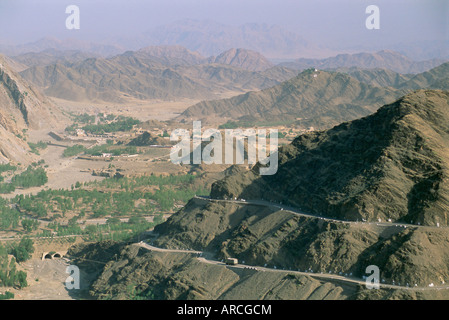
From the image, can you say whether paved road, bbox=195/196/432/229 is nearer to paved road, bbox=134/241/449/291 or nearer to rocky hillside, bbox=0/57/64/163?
paved road, bbox=134/241/449/291

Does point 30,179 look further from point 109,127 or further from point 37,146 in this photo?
point 109,127

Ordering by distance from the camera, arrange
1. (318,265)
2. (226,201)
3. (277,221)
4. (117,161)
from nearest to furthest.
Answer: (318,265)
(277,221)
(226,201)
(117,161)

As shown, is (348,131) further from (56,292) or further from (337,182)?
(56,292)

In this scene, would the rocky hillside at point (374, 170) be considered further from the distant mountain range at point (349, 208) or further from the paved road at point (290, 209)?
the paved road at point (290, 209)

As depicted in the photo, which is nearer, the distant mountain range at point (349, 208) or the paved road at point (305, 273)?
the paved road at point (305, 273)

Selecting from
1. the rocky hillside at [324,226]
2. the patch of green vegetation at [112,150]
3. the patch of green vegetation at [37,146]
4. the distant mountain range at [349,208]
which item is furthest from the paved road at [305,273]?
the patch of green vegetation at [37,146]

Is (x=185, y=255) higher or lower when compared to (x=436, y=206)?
lower


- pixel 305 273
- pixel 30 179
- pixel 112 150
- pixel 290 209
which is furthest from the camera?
pixel 112 150

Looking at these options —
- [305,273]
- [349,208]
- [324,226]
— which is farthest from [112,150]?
[305,273]

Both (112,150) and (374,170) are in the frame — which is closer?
(374,170)

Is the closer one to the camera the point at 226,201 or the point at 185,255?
the point at 185,255

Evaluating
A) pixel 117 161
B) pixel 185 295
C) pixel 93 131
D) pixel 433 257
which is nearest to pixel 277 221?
pixel 185 295
